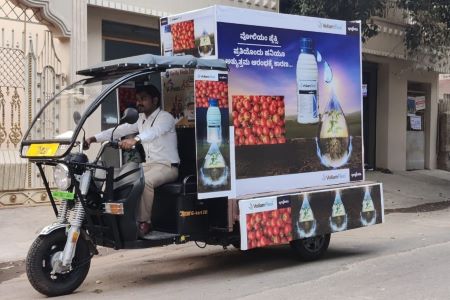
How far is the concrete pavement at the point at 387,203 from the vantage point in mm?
8703

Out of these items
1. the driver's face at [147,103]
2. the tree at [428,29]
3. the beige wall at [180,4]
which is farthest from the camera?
the tree at [428,29]

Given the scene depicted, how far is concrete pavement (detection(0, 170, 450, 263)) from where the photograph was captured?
8.70 m

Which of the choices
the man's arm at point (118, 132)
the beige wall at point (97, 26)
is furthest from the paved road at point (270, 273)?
the beige wall at point (97, 26)

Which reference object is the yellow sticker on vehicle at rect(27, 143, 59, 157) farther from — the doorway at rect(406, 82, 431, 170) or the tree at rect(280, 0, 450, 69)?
the doorway at rect(406, 82, 431, 170)

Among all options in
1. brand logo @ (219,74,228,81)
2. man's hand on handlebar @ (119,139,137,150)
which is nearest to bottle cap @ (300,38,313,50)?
brand logo @ (219,74,228,81)

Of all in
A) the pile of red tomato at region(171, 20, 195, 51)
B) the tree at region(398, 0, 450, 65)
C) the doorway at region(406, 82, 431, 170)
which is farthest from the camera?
the doorway at region(406, 82, 431, 170)

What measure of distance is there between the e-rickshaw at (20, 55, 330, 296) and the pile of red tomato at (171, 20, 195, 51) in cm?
52

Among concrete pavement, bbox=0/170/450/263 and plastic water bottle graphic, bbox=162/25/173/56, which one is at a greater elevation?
plastic water bottle graphic, bbox=162/25/173/56

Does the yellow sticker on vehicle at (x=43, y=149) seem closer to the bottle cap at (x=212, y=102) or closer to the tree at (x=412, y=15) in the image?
the bottle cap at (x=212, y=102)

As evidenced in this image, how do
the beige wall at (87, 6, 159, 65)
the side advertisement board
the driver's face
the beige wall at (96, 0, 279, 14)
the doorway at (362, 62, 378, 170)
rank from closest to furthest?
the side advertisement board → the driver's face → the beige wall at (87, 6, 159, 65) → the beige wall at (96, 0, 279, 14) → the doorway at (362, 62, 378, 170)

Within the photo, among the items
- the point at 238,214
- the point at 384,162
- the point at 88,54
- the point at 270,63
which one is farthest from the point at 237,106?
the point at 384,162

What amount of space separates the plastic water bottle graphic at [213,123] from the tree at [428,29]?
30.8ft

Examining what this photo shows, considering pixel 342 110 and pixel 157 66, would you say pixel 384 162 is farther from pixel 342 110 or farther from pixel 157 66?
pixel 157 66

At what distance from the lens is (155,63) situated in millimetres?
6098
